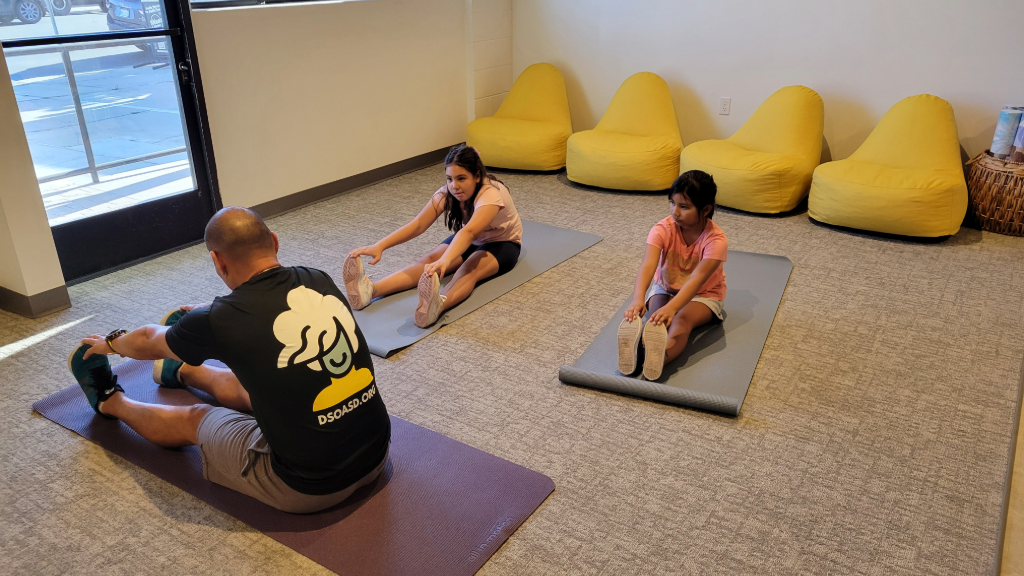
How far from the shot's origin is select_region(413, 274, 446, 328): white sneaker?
112 inches

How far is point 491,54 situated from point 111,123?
2.89 m

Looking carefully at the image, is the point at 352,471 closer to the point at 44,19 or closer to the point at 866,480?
the point at 866,480

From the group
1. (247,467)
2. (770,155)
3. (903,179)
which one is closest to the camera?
(247,467)

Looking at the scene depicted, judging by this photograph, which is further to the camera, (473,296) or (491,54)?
(491,54)

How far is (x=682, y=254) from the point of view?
271 cm

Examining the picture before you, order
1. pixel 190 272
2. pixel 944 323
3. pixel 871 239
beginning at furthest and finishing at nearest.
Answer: pixel 871 239, pixel 190 272, pixel 944 323

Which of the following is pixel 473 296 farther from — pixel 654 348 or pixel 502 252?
pixel 654 348

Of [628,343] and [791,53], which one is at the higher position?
[791,53]

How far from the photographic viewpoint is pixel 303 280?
69.1 inches

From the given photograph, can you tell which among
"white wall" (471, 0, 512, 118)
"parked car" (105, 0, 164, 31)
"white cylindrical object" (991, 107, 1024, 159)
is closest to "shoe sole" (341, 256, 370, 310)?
"parked car" (105, 0, 164, 31)

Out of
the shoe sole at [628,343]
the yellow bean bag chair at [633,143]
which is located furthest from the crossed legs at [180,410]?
the yellow bean bag chair at [633,143]

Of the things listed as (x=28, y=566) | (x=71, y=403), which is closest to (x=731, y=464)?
(x=28, y=566)

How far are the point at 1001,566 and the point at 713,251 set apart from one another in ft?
4.08

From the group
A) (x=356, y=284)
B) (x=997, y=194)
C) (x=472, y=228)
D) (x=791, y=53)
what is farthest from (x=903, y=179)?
(x=356, y=284)
